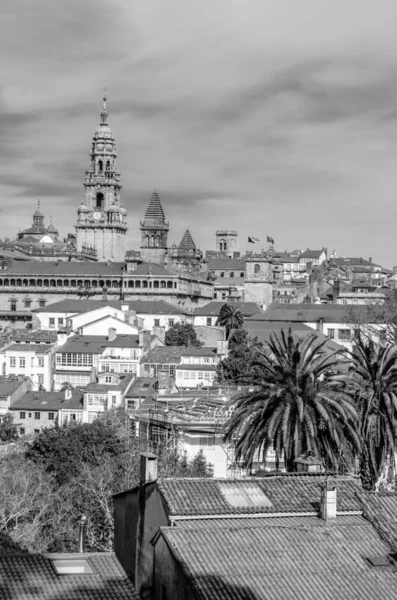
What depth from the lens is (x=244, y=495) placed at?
66.4 feet

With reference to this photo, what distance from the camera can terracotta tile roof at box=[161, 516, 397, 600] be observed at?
17.1 m

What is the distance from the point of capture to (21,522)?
Answer: 45125 millimetres

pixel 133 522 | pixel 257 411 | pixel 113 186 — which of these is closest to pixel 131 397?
pixel 257 411

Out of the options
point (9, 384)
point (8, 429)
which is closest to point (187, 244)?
point (9, 384)

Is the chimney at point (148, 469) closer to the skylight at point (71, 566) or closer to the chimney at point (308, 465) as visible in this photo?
the skylight at point (71, 566)

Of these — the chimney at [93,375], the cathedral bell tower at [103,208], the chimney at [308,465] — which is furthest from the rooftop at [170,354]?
the cathedral bell tower at [103,208]

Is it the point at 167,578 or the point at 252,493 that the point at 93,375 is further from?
the point at 167,578

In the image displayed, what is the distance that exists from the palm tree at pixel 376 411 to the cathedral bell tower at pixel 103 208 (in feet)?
468

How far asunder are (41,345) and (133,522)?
77407 mm

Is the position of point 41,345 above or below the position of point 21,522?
above

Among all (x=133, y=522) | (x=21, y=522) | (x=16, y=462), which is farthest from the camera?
(x=16, y=462)

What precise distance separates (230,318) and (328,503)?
323ft

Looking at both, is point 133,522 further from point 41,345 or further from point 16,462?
point 41,345

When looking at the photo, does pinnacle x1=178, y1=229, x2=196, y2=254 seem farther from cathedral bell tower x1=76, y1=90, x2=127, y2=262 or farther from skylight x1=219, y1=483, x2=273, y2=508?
skylight x1=219, y1=483, x2=273, y2=508
